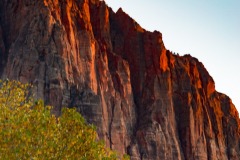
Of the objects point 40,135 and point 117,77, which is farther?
point 117,77

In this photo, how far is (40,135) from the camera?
108 feet

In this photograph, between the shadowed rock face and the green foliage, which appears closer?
the green foliage

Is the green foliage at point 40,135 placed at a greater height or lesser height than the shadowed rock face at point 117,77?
Answer: lesser

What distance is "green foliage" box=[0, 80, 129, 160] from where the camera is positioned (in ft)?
106

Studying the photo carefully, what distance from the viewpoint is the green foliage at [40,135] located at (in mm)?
32188

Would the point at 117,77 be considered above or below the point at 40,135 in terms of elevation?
above

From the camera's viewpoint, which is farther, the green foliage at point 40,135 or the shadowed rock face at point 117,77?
the shadowed rock face at point 117,77

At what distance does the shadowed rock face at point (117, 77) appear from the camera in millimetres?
95438

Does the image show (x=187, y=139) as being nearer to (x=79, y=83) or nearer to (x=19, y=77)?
(x=79, y=83)

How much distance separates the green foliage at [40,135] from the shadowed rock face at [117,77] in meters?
54.6

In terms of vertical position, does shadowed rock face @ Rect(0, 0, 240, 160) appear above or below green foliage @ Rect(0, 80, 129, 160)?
above

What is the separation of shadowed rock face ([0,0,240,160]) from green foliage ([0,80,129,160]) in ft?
179

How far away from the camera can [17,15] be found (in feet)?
344

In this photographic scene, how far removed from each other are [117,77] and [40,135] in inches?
3226
